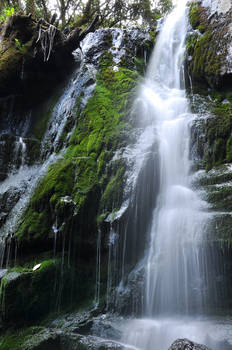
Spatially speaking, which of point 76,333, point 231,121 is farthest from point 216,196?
point 76,333

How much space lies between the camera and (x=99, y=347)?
3.90 m

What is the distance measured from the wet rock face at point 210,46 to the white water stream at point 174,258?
155cm

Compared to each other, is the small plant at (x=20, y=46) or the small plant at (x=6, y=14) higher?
the small plant at (x=6, y=14)

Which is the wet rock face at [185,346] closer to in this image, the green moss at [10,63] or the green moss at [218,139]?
the green moss at [218,139]

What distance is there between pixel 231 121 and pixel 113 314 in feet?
14.3

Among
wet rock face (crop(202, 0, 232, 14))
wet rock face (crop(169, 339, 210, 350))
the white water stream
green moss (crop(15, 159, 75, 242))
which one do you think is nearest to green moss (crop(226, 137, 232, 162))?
the white water stream

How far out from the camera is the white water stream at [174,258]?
4000 millimetres

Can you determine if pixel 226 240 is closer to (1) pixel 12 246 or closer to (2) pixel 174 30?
(1) pixel 12 246

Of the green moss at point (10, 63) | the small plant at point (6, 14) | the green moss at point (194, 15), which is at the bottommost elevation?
the green moss at point (10, 63)

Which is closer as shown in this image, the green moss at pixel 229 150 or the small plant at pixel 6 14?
the green moss at pixel 229 150

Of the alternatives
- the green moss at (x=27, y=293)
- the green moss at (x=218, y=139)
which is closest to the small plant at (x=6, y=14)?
the green moss at (x=218, y=139)

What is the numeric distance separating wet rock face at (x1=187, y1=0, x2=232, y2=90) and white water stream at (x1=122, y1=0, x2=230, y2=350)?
155 centimetres

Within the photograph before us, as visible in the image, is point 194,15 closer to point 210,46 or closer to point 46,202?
point 210,46

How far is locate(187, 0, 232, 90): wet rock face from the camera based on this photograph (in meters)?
7.42
